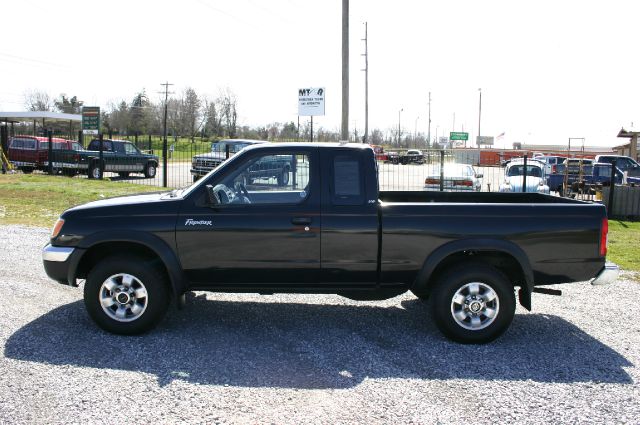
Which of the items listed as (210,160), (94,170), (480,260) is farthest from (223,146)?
(480,260)

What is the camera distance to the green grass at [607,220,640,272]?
9414 millimetres

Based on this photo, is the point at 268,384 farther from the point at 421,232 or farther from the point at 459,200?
the point at 459,200

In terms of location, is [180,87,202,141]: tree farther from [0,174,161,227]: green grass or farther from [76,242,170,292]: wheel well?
[76,242,170,292]: wheel well

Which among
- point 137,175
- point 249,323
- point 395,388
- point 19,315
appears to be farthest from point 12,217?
point 137,175

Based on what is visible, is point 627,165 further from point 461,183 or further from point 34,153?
point 34,153

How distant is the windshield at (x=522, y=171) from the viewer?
20.2 m

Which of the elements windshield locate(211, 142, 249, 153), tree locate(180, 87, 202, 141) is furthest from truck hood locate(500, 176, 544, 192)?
tree locate(180, 87, 202, 141)

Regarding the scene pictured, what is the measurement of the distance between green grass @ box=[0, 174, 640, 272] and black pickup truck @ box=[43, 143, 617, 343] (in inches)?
183

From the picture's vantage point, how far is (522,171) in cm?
2016

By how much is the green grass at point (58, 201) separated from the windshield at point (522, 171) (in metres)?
5.46

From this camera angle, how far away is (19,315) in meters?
5.91

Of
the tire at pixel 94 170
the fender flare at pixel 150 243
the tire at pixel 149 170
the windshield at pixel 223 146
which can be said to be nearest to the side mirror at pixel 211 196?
the fender flare at pixel 150 243

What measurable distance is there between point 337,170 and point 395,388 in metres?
2.12

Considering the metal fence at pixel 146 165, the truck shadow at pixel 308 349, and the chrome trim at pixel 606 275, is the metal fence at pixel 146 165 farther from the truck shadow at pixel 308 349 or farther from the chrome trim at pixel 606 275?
the truck shadow at pixel 308 349
